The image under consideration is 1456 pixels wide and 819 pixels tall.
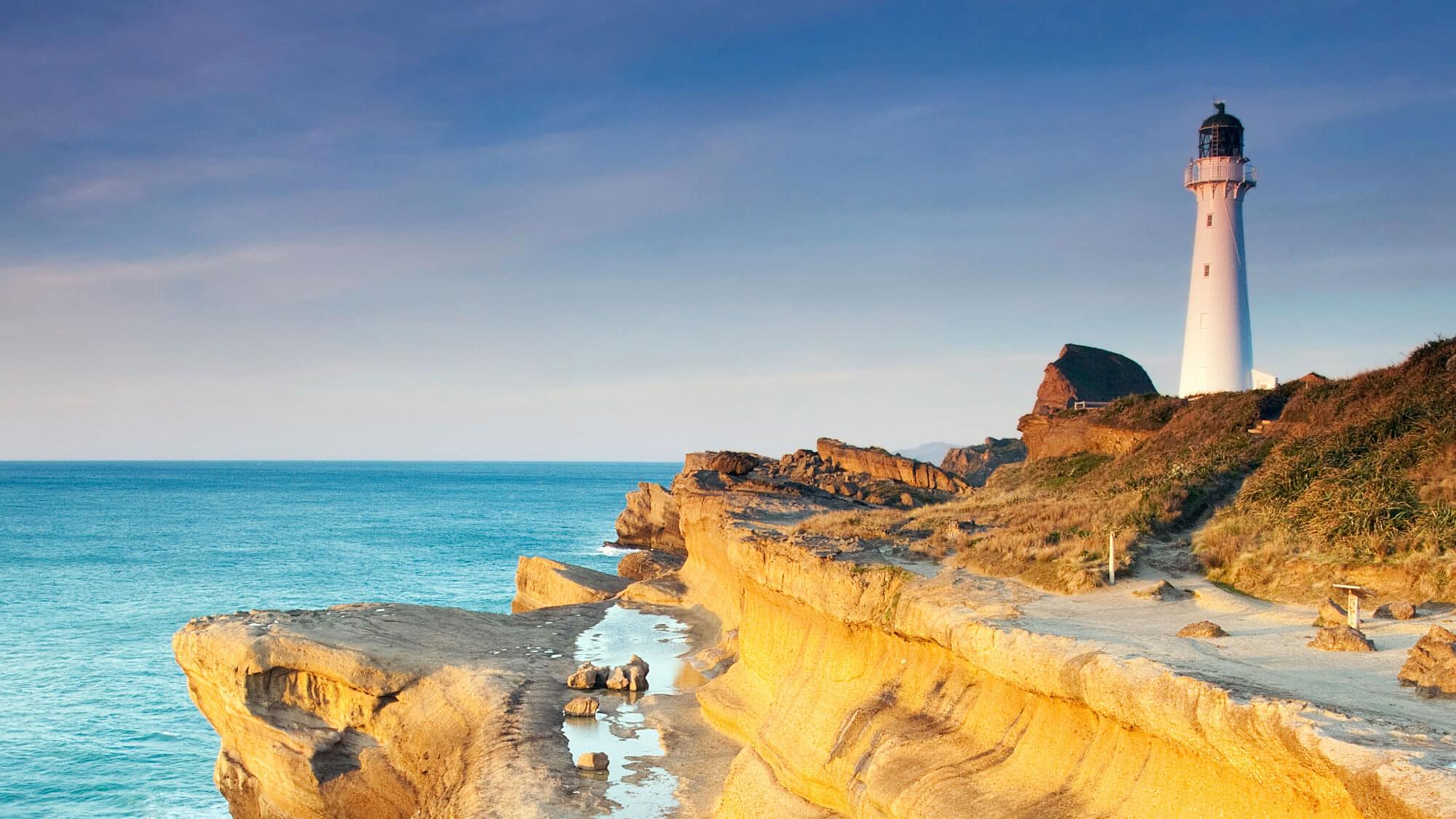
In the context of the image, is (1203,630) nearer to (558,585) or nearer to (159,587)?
(558,585)

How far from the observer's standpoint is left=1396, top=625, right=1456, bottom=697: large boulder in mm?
8828

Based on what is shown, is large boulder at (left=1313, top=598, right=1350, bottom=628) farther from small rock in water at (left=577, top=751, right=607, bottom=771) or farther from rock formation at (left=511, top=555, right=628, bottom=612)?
rock formation at (left=511, top=555, right=628, bottom=612)

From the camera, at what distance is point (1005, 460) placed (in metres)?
72.8

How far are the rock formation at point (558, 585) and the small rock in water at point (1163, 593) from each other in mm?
21071

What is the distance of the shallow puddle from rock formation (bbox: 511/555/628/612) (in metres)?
3.38

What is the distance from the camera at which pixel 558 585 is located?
34.9 meters

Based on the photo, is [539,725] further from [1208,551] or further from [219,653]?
[1208,551]

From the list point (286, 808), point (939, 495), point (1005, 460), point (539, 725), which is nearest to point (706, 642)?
point (539, 725)

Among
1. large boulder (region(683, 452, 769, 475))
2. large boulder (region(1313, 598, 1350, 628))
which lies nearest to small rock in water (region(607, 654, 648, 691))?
large boulder (region(1313, 598, 1350, 628))

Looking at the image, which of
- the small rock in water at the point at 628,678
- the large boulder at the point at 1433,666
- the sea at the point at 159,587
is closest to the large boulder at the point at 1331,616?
the large boulder at the point at 1433,666

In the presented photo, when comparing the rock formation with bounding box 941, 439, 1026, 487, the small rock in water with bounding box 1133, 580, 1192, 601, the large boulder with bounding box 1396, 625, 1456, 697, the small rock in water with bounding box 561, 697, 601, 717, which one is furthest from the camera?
the rock formation with bounding box 941, 439, 1026, 487

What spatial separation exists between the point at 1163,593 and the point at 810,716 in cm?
552

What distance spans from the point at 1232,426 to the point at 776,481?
20205 millimetres

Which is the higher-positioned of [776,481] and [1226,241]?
[1226,241]
